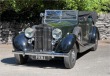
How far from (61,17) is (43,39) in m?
1.69

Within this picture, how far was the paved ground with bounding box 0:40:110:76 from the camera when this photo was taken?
9.20m

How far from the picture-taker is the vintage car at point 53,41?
9.74 m

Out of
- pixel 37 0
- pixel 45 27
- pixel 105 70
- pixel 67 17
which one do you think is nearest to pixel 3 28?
pixel 37 0

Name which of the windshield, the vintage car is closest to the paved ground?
the vintage car

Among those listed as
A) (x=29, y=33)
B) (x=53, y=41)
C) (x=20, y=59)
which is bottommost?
(x=20, y=59)

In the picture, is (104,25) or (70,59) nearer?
(70,59)

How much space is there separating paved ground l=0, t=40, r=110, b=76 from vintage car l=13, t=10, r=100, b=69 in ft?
0.97

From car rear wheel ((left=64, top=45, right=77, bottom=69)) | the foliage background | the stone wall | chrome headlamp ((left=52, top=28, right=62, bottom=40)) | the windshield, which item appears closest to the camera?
car rear wheel ((left=64, top=45, right=77, bottom=69))

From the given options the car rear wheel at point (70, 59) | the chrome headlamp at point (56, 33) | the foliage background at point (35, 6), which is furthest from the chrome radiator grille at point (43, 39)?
the foliage background at point (35, 6)

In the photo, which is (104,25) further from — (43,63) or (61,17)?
(43,63)

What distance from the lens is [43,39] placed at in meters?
10.2

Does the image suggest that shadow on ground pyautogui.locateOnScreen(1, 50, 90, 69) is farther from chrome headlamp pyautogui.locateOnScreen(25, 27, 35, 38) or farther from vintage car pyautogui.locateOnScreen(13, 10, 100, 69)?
chrome headlamp pyautogui.locateOnScreen(25, 27, 35, 38)

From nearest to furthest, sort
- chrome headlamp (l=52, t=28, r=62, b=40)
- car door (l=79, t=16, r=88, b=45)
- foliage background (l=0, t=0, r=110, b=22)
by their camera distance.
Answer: chrome headlamp (l=52, t=28, r=62, b=40) → car door (l=79, t=16, r=88, b=45) → foliage background (l=0, t=0, r=110, b=22)

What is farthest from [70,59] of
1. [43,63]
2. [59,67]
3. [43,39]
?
[43,63]
